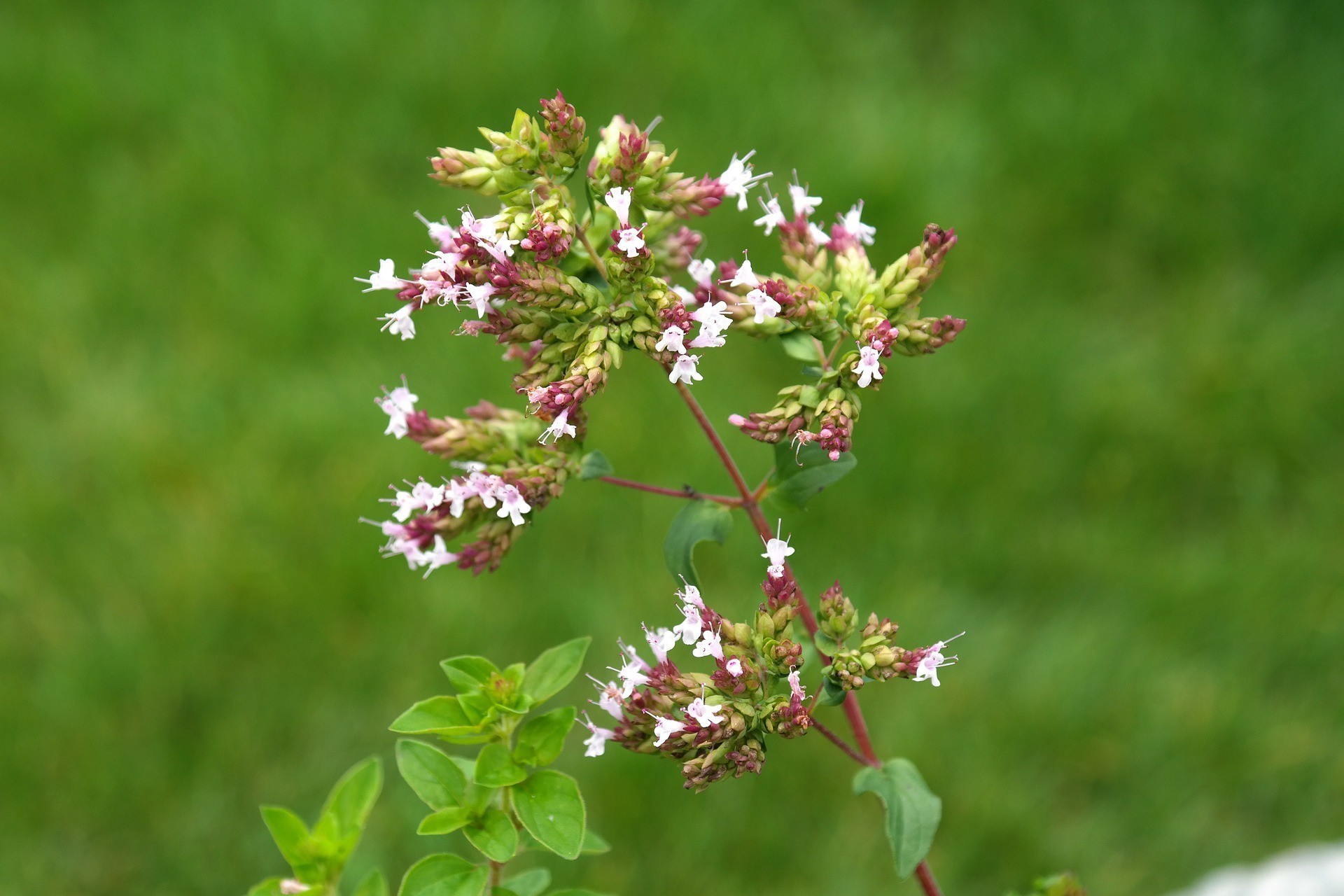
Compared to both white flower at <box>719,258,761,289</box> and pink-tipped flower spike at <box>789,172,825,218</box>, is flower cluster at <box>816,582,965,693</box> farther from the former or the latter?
pink-tipped flower spike at <box>789,172,825,218</box>

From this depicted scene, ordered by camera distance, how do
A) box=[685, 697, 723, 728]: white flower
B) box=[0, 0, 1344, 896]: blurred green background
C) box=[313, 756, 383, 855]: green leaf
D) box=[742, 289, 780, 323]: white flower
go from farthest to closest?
box=[0, 0, 1344, 896]: blurred green background < box=[313, 756, 383, 855]: green leaf < box=[742, 289, 780, 323]: white flower < box=[685, 697, 723, 728]: white flower

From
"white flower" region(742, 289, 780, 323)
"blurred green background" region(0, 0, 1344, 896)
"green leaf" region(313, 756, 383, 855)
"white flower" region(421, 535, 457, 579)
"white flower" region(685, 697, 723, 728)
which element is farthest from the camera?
"blurred green background" region(0, 0, 1344, 896)

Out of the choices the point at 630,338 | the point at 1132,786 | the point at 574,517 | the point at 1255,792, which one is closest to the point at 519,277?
the point at 630,338

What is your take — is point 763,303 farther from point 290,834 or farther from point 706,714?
point 290,834

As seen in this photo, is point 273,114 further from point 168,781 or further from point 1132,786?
point 1132,786

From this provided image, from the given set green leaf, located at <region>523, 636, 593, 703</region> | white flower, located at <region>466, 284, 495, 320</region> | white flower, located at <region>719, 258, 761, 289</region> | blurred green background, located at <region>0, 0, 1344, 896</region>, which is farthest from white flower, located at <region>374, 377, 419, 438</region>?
blurred green background, located at <region>0, 0, 1344, 896</region>
